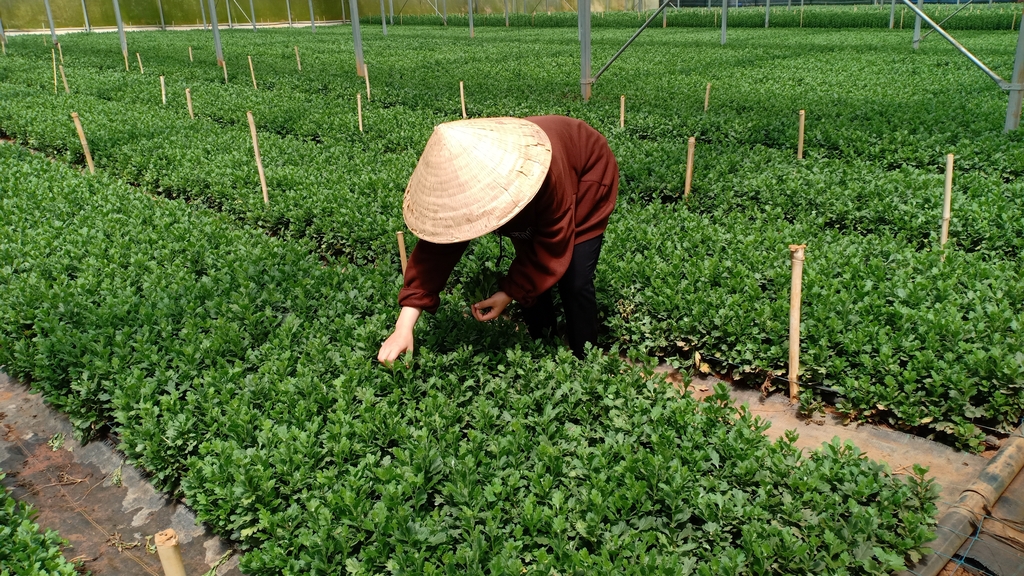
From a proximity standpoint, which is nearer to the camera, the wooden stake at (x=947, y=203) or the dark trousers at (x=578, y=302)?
the dark trousers at (x=578, y=302)

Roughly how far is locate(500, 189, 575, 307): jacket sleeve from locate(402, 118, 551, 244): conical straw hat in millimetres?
253

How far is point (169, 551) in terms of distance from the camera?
2.02 meters

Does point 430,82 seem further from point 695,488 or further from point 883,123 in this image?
point 695,488

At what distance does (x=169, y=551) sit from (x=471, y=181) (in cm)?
179

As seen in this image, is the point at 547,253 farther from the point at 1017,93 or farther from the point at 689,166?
the point at 1017,93

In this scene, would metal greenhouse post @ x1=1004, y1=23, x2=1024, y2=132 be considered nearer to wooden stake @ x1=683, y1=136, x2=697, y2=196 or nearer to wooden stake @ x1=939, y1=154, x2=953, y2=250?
wooden stake @ x1=939, y1=154, x2=953, y2=250

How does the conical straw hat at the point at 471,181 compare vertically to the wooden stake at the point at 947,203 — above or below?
above

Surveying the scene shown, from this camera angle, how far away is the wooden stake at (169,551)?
200 cm

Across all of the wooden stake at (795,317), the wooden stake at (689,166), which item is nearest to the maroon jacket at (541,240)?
the wooden stake at (795,317)

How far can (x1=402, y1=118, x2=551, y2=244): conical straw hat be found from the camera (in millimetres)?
3086

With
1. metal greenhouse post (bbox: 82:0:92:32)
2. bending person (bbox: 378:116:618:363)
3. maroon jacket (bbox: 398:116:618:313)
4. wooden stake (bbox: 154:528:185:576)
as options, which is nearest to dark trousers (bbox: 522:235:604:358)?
bending person (bbox: 378:116:618:363)

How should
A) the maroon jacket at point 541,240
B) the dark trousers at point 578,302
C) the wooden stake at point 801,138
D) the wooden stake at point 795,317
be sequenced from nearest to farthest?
the maroon jacket at point 541,240 → the dark trousers at point 578,302 → the wooden stake at point 795,317 → the wooden stake at point 801,138

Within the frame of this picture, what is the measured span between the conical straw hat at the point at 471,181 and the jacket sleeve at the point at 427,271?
0.20 metres

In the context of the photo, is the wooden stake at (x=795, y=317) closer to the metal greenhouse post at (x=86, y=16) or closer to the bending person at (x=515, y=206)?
the bending person at (x=515, y=206)
